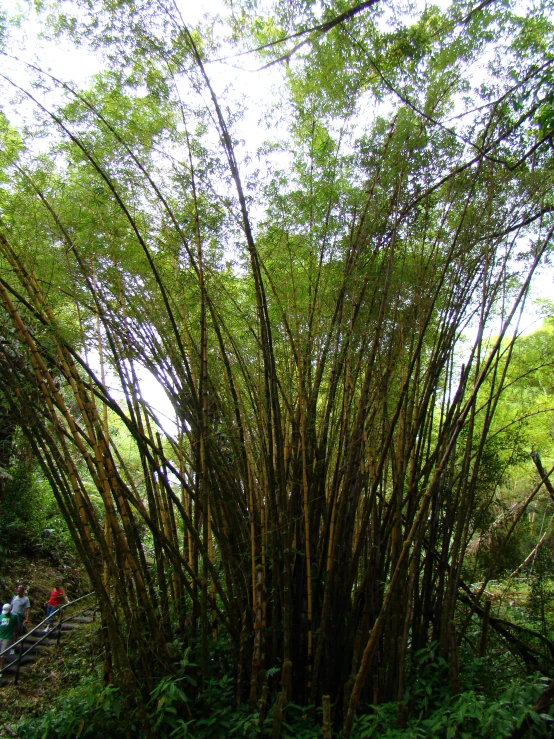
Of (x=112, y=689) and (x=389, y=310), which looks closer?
(x=112, y=689)

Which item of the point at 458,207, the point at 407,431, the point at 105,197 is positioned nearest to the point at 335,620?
the point at 407,431

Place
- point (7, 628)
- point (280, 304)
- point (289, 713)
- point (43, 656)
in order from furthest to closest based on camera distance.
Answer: point (43, 656) < point (7, 628) < point (280, 304) < point (289, 713)

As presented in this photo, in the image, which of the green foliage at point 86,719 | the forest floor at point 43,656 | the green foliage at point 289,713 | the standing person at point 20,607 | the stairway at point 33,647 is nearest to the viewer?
the green foliage at point 289,713

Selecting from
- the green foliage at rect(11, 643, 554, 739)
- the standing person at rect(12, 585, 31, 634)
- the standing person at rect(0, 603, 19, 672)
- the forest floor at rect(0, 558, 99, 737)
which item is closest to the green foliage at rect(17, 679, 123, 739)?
the green foliage at rect(11, 643, 554, 739)

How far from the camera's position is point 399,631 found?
2.31 metres

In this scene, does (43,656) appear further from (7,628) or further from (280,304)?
(280,304)

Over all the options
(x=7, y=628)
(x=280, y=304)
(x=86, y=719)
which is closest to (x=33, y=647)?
(x=7, y=628)

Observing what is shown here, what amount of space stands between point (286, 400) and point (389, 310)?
0.84 m

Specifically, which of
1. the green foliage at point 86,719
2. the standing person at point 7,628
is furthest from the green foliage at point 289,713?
the standing person at point 7,628

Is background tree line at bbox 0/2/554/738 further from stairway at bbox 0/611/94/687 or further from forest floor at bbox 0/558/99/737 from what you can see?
stairway at bbox 0/611/94/687

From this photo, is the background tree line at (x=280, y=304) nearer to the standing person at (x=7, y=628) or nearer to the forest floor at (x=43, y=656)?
the forest floor at (x=43, y=656)

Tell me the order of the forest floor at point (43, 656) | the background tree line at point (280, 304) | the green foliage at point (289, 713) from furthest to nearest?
the forest floor at point (43, 656), the background tree line at point (280, 304), the green foliage at point (289, 713)

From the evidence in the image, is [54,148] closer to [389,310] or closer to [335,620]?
[389,310]

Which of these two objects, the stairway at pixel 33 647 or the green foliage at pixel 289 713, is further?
the stairway at pixel 33 647
